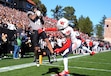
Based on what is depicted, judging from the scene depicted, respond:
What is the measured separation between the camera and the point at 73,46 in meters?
9.42

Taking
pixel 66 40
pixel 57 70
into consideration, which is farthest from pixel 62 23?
pixel 57 70

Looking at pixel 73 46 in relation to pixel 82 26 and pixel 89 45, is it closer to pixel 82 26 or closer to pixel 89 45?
pixel 89 45

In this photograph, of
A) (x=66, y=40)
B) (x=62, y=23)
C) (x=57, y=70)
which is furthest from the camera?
(x=57, y=70)

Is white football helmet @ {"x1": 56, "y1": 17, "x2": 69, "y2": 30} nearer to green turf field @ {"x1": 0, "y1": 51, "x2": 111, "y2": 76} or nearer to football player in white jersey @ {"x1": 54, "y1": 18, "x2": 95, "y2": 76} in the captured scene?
football player in white jersey @ {"x1": 54, "y1": 18, "x2": 95, "y2": 76}

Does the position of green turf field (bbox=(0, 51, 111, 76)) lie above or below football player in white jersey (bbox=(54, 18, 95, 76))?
below

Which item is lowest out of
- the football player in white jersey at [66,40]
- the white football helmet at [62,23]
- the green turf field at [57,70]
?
the green turf field at [57,70]

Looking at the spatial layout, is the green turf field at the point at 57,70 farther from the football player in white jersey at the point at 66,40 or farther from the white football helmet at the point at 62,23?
the white football helmet at the point at 62,23

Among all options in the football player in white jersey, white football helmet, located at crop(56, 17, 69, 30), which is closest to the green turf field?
the football player in white jersey

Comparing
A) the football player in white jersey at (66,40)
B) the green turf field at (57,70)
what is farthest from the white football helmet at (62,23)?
the green turf field at (57,70)

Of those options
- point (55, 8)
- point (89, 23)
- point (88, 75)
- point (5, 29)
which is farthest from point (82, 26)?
point (88, 75)

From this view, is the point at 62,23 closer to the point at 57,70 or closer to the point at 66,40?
the point at 66,40

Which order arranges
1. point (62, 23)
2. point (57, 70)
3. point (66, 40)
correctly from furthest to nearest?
point (57, 70) → point (66, 40) → point (62, 23)

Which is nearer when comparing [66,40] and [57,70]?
[66,40]

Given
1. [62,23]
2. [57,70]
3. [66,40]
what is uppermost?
[62,23]
